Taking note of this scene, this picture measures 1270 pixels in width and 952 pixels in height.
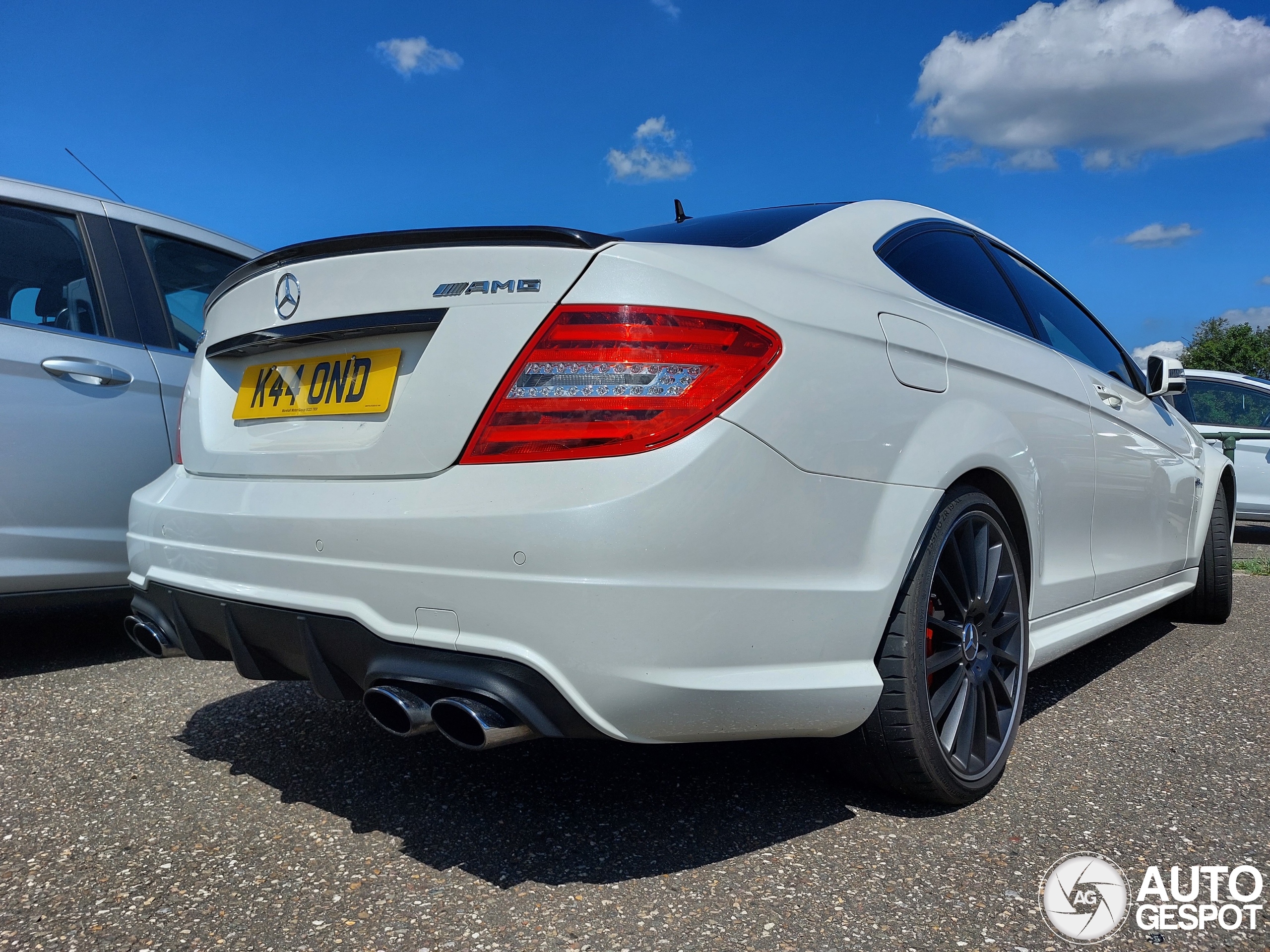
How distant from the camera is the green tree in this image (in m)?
48.6

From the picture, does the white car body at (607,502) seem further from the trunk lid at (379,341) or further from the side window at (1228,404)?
the side window at (1228,404)

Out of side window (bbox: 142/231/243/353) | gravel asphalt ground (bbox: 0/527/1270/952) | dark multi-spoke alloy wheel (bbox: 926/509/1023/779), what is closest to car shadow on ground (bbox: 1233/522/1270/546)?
gravel asphalt ground (bbox: 0/527/1270/952)

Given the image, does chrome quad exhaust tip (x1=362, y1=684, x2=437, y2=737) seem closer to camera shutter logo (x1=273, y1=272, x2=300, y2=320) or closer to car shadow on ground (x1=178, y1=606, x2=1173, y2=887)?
car shadow on ground (x1=178, y1=606, x2=1173, y2=887)

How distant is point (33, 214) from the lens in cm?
352

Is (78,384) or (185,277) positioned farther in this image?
(185,277)

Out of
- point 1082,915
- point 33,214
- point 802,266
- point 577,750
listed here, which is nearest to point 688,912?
point 1082,915

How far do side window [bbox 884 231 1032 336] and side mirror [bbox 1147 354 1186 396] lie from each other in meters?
1.21

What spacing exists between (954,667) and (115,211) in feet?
11.2

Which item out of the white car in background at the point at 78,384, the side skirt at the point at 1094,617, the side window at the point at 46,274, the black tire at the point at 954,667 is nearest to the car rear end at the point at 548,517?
the black tire at the point at 954,667

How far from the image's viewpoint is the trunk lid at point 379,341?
1.77 metres

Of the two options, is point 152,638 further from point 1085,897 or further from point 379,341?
point 1085,897

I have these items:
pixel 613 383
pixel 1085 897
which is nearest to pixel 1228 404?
pixel 1085 897

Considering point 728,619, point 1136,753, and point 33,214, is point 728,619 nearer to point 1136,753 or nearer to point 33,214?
point 1136,753

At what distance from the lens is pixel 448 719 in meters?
1.70
